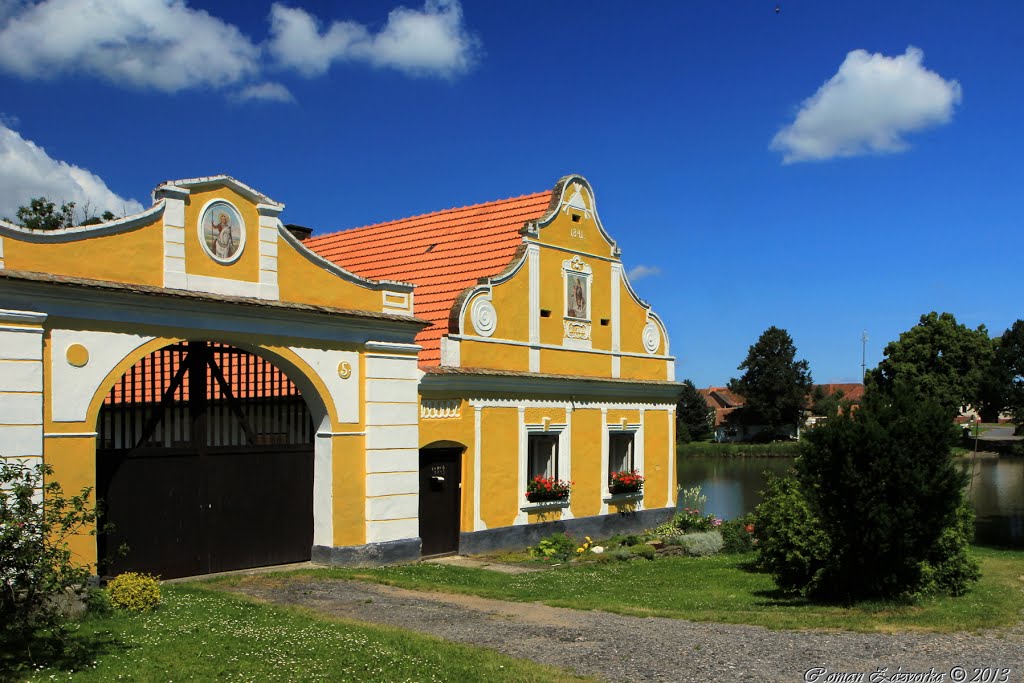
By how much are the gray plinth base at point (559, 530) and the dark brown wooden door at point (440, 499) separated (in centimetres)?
35

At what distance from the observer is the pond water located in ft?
100

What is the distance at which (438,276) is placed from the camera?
2233 cm

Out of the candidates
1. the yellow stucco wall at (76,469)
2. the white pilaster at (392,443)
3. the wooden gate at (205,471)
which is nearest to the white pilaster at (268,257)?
the wooden gate at (205,471)

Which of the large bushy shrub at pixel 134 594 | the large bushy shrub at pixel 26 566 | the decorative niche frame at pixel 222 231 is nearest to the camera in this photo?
the large bushy shrub at pixel 26 566

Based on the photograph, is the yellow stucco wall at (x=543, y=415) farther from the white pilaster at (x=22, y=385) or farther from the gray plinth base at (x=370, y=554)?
the white pilaster at (x=22, y=385)

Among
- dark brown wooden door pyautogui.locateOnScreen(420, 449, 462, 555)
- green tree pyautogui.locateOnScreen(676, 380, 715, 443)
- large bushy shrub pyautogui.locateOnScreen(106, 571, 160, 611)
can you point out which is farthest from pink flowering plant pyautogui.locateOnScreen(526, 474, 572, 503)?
green tree pyautogui.locateOnScreen(676, 380, 715, 443)

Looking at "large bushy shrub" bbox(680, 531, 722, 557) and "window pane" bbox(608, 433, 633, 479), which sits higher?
"window pane" bbox(608, 433, 633, 479)

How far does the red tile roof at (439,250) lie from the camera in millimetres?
21297

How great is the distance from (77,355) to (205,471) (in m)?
3.18

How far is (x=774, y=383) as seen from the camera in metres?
89.9

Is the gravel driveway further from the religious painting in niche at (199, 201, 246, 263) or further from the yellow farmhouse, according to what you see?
the religious painting in niche at (199, 201, 246, 263)

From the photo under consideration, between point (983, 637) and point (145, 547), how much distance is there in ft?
37.6

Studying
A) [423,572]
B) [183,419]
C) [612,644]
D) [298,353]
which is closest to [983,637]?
[612,644]

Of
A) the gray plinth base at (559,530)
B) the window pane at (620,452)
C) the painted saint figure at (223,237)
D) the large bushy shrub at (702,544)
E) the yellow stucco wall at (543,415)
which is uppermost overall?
the painted saint figure at (223,237)
